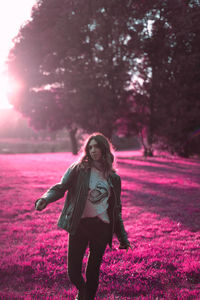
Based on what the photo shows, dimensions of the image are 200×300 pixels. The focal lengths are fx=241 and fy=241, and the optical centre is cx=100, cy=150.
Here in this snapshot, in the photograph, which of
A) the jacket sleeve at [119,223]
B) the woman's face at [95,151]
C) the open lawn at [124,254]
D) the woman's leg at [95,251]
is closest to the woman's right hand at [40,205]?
the woman's leg at [95,251]

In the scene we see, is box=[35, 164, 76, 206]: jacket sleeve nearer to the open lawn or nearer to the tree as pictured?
the open lawn

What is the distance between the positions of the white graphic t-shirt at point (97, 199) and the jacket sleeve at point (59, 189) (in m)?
0.23

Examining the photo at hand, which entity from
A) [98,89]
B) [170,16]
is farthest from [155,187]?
[170,16]

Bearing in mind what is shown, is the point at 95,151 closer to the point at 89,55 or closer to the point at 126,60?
the point at 126,60

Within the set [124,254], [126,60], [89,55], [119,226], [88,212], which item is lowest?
[124,254]

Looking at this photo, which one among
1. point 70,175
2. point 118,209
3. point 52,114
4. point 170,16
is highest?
point 170,16

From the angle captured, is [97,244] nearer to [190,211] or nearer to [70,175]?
[70,175]

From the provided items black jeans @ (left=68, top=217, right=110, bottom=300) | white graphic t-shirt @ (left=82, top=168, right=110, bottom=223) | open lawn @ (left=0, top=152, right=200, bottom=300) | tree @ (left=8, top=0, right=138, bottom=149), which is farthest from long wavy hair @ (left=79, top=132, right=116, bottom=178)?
tree @ (left=8, top=0, right=138, bottom=149)

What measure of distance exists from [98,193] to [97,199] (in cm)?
7

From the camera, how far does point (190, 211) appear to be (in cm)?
691

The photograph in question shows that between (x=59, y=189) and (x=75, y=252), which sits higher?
(x=59, y=189)

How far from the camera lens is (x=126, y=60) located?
17.2 meters

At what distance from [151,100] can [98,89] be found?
4535 mm

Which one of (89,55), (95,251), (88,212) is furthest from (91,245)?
(89,55)
